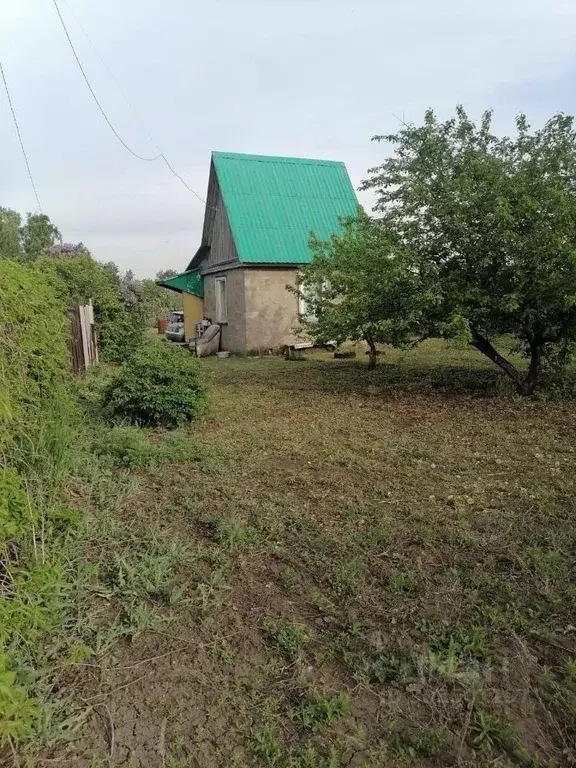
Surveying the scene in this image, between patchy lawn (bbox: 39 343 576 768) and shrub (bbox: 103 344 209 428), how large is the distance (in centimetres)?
113

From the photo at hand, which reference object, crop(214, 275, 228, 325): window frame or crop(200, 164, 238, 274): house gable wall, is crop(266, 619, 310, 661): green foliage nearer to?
crop(200, 164, 238, 274): house gable wall

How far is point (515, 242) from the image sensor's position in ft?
21.9

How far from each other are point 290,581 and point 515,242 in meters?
5.37

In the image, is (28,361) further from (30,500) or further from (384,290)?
(384,290)

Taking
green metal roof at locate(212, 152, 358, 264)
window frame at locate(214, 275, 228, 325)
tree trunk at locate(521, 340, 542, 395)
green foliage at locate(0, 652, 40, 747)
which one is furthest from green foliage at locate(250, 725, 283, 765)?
window frame at locate(214, 275, 228, 325)

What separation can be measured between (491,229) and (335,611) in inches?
223

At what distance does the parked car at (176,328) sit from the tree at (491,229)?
1724cm

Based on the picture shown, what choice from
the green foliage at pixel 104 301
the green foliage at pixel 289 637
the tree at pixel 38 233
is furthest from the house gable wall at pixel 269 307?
the tree at pixel 38 233

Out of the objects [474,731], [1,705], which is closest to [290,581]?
[474,731]

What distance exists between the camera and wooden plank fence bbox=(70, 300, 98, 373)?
10.3 m

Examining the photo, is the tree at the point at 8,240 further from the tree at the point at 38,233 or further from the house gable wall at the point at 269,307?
Result: the house gable wall at the point at 269,307

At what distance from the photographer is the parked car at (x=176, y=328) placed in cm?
2404

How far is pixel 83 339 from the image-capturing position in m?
10.9

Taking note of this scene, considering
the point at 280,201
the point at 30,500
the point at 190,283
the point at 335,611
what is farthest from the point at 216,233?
the point at 335,611
